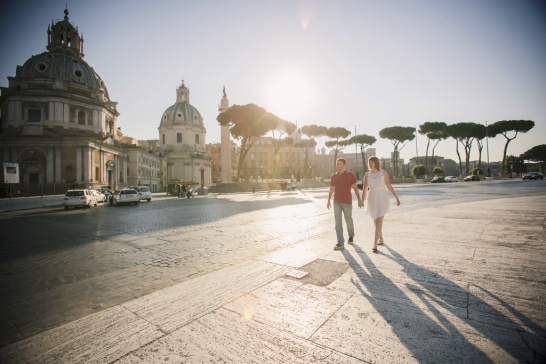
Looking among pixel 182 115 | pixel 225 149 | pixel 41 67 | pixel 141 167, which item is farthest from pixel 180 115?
pixel 225 149

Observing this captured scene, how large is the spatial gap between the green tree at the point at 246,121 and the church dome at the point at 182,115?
104 feet

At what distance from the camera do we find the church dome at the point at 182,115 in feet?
229

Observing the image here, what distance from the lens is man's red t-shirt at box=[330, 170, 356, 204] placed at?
521 cm

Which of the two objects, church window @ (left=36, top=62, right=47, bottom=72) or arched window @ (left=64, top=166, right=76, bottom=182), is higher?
church window @ (left=36, top=62, right=47, bottom=72)

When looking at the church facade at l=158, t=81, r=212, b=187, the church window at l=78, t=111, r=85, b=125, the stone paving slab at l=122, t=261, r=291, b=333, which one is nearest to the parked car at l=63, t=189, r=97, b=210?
the stone paving slab at l=122, t=261, r=291, b=333

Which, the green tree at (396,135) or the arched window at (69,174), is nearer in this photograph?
the arched window at (69,174)

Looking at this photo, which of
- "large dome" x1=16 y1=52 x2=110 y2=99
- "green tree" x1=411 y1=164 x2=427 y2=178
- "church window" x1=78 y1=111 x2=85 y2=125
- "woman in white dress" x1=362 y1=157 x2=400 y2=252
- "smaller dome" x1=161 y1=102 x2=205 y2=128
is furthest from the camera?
"smaller dome" x1=161 y1=102 x2=205 y2=128

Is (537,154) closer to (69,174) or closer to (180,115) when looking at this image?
(180,115)

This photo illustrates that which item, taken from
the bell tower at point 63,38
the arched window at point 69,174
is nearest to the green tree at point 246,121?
the arched window at point 69,174

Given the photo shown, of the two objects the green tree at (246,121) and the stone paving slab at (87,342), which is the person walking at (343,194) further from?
the green tree at (246,121)

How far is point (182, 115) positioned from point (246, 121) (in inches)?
1424

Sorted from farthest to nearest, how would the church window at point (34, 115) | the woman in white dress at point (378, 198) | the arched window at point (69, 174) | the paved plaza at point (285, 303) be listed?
1. the church window at point (34, 115)
2. the arched window at point (69, 174)
3. the woman in white dress at point (378, 198)
4. the paved plaza at point (285, 303)

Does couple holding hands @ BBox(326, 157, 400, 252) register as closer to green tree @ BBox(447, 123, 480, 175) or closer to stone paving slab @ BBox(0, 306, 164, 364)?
stone paving slab @ BBox(0, 306, 164, 364)

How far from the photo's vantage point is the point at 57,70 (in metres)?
44.7
